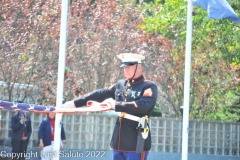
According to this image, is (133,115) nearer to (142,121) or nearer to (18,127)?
(142,121)

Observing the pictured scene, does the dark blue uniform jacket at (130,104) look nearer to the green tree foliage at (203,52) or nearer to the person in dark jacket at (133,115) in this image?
the person in dark jacket at (133,115)

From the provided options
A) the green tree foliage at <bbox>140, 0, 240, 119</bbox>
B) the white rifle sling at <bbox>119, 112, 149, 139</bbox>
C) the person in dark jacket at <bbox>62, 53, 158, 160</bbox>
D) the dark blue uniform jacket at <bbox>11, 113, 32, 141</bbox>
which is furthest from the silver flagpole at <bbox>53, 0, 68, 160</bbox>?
the green tree foliage at <bbox>140, 0, 240, 119</bbox>

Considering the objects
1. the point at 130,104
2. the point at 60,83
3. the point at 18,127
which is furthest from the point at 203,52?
the point at 130,104

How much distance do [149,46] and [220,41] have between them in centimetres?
345

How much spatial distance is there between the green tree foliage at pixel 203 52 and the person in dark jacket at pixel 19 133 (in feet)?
13.5

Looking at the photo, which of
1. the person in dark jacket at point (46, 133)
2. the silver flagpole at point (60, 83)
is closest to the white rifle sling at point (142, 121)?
the silver flagpole at point (60, 83)

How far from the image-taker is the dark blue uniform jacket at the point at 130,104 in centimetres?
750

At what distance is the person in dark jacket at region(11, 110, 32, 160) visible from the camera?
45.3 feet

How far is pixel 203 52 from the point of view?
1695 cm

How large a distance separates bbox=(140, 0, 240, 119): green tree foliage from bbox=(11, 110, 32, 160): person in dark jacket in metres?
4.13

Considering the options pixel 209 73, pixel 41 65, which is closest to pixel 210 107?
pixel 209 73

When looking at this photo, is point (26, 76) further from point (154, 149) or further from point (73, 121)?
point (154, 149)

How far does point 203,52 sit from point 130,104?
981 centimetres

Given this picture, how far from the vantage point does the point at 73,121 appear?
15.7 metres
